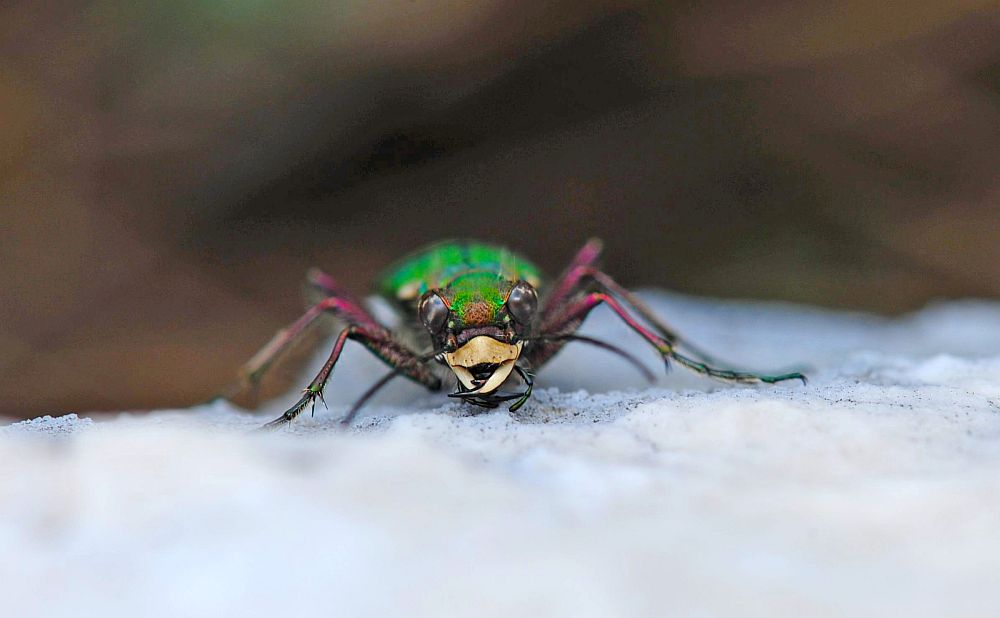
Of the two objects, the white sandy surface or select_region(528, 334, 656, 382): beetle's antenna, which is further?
select_region(528, 334, 656, 382): beetle's antenna

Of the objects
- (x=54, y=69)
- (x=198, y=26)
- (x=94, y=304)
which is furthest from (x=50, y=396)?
(x=198, y=26)

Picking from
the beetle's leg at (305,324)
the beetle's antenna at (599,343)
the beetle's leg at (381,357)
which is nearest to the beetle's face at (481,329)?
the beetle's antenna at (599,343)

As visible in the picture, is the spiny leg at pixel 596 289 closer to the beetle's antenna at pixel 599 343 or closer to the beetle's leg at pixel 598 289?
the beetle's leg at pixel 598 289

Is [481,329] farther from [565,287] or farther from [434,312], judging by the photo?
[565,287]

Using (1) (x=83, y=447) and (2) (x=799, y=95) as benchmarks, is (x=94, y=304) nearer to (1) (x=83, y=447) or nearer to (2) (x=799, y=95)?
(1) (x=83, y=447)

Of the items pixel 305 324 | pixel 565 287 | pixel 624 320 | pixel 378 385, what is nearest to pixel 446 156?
pixel 565 287

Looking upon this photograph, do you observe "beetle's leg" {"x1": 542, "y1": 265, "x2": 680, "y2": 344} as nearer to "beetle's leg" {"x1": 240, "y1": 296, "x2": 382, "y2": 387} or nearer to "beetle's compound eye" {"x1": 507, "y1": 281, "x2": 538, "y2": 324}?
"beetle's compound eye" {"x1": 507, "y1": 281, "x2": 538, "y2": 324}

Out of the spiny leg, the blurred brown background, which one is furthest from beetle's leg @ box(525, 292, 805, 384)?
the blurred brown background
